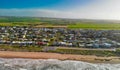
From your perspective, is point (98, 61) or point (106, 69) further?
point (98, 61)

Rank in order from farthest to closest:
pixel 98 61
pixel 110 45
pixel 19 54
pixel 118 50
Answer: pixel 110 45 → pixel 118 50 → pixel 19 54 → pixel 98 61

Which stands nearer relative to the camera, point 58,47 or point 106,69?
point 106,69

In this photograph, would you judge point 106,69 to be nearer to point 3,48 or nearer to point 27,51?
point 27,51

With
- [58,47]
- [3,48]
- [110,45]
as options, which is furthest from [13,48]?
[110,45]

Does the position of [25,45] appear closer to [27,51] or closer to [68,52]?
[27,51]

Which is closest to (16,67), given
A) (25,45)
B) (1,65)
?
(1,65)

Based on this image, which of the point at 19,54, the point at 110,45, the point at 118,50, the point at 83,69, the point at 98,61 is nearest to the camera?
the point at 83,69

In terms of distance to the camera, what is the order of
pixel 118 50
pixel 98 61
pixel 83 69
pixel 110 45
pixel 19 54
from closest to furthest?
pixel 83 69, pixel 98 61, pixel 19 54, pixel 118 50, pixel 110 45

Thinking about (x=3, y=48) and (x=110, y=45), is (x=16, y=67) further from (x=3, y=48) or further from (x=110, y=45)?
(x=110, y=45)
